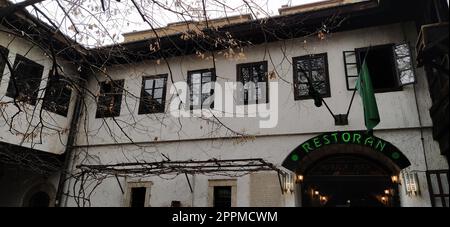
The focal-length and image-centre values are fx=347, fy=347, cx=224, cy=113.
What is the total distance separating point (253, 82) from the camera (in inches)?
397

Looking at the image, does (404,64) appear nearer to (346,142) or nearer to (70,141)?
(346,142)

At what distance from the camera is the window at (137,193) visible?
10.3 m

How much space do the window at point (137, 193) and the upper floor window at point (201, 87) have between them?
272 centimetres

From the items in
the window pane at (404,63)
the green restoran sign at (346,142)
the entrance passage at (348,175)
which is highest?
the window pane at (404,63)

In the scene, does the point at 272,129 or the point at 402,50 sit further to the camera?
the point at 272,129

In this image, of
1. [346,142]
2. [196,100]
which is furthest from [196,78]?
[346,142]

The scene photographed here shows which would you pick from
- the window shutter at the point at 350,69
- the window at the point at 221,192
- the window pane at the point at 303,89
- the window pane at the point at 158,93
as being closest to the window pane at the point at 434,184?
the window shutter at the point at 350,69

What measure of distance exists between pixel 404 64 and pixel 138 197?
26.8 ft

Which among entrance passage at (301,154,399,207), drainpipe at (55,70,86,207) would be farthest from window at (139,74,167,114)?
entrance passage at (301,154,399,207)

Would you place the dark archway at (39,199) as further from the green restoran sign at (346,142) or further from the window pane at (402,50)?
the window pane at (402,50)

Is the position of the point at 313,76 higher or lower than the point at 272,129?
higher

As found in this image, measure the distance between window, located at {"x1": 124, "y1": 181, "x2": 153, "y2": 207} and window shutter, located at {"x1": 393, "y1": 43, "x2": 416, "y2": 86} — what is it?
7.41 metres
